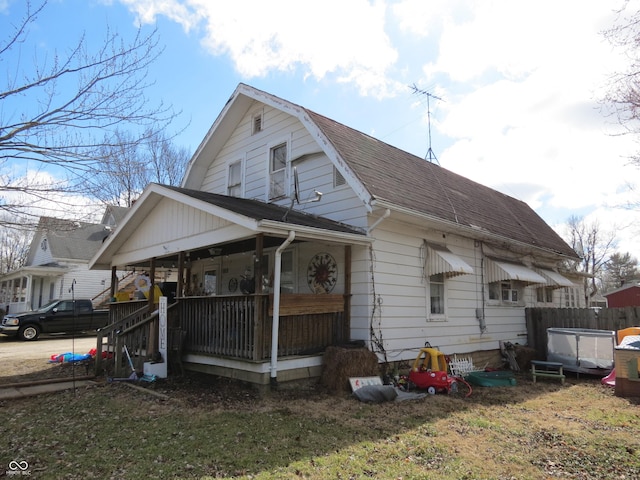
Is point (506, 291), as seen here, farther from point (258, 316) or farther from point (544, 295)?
point (258, 316)

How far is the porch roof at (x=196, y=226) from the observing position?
7.75 meters

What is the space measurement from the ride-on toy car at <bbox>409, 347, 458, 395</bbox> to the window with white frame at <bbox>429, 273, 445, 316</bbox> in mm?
2036

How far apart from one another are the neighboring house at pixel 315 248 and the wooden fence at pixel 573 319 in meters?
0.37

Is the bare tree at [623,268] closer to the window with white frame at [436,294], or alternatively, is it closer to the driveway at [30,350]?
the window with white frame at [436,294]

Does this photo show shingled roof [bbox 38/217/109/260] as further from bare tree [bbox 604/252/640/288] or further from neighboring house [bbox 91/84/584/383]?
bare tree [bbox 604/252/640/288]

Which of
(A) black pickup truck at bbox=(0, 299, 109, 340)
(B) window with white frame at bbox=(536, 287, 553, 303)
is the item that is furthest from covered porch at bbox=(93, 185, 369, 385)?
(A) black pickup truck at bbox=(0, 299, 109, 340)

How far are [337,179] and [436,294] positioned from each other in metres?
3.82

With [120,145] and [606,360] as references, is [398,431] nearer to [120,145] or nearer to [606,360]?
[120,145]

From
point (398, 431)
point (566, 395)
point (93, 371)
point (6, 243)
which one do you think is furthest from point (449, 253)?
point (6, 243)

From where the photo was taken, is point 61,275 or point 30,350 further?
point 61,275

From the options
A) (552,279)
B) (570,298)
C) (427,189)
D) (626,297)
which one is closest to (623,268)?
(626,297)

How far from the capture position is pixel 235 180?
1312cm

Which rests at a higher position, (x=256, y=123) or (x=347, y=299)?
(x=256, y=123)

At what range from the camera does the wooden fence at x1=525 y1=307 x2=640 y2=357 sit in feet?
41.4
